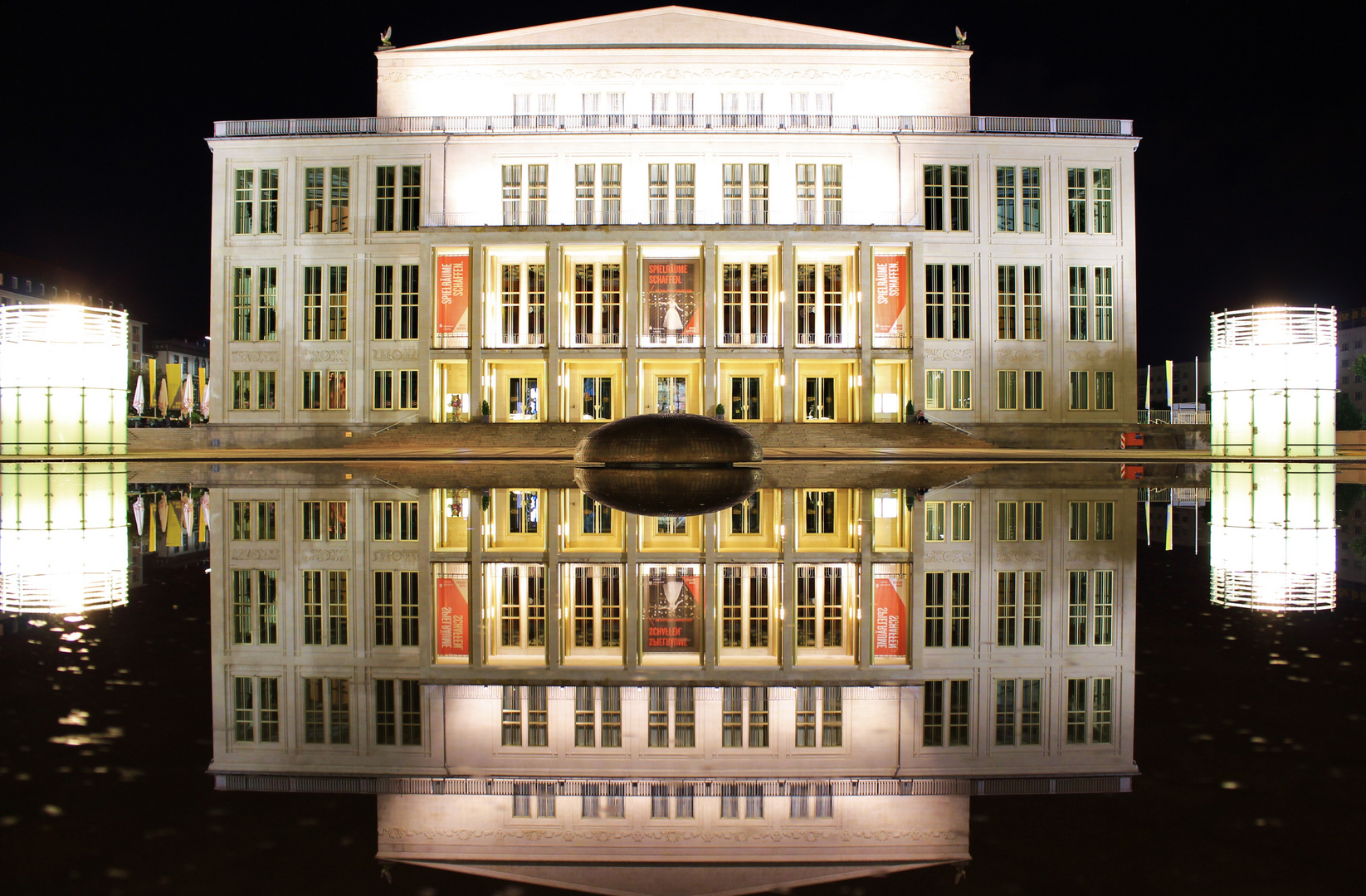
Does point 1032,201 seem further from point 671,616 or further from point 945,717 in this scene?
point 945,717

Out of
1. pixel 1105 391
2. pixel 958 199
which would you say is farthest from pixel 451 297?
pixel 1105 391

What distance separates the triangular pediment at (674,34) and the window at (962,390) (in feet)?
56.8

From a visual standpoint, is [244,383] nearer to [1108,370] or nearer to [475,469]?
[475,469]

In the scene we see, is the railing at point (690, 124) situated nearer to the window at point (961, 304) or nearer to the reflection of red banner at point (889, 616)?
the window at point (961, 304)

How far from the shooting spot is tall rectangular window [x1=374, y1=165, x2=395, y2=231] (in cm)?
4581

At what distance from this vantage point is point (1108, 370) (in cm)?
4516

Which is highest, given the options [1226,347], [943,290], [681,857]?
[943,290]

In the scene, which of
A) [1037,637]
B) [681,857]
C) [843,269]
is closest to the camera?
[681,857]

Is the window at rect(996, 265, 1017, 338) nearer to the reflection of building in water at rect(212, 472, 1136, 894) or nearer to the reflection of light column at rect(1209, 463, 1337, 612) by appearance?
the reflection of light column at rect(1209, 463, 1337, 612)

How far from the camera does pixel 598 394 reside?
46.9 metres

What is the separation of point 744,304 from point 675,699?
42018mm

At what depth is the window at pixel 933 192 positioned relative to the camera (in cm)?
4541

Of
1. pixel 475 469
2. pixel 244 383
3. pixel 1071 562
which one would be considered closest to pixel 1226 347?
pixel 475 469

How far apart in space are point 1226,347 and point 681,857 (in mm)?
27108
